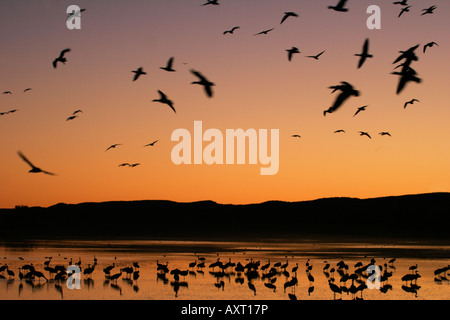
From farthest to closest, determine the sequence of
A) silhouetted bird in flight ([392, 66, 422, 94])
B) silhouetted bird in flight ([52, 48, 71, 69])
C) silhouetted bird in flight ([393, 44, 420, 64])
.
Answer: silhouetted bird in flight ([52, 48, 71, 69]) < silhouetted bird in flight ([393, 44, 420, 64]) < silhouetted bird in flight ([392, 66, 422, 94])

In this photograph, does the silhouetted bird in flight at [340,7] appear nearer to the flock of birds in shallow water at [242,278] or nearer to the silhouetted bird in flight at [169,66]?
the silhouetted bird in flight at [169,66]

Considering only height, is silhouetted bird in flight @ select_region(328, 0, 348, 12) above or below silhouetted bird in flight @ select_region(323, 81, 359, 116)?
above

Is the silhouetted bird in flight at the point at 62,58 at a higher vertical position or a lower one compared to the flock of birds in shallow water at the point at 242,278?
higher

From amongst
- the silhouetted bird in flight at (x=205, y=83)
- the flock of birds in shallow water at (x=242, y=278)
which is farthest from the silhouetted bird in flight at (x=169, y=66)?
the flock of birds in shallow water at (x=242, y=278)

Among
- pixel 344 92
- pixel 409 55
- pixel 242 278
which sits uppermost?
pixel 409 55

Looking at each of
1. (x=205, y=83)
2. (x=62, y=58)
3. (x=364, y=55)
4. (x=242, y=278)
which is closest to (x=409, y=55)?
(x=364, y=55)

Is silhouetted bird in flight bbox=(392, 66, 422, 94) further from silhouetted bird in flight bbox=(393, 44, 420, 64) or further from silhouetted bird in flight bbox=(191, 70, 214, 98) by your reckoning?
silhouetted bird in flight bbox=(191, 70, 214, 98)

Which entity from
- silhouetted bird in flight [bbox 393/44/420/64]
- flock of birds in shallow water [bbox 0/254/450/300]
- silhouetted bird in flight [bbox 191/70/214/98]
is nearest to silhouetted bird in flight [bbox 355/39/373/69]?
silhouetted bird in flight [bbox 393/44/420/64]

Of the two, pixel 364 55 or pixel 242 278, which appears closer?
pixel 364 55

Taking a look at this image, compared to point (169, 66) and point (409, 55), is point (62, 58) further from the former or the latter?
point (409, 55)

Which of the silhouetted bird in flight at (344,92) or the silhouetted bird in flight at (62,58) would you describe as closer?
the silhouetted bird in flight at (344,92)
